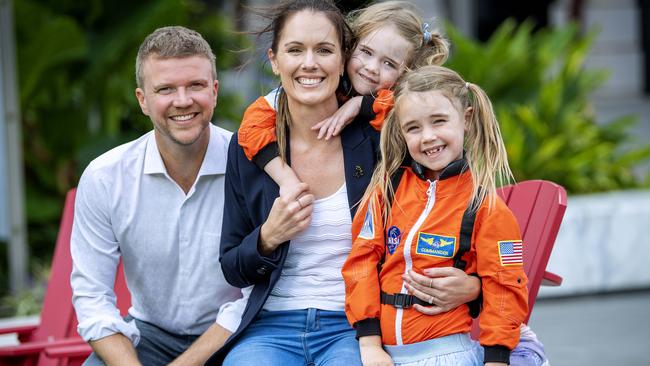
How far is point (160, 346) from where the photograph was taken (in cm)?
396

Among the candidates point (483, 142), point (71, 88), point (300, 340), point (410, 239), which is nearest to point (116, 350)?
point (300, 340)

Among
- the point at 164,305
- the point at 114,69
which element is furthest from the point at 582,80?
the point at 164,305

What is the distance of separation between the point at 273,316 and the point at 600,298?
189 inches

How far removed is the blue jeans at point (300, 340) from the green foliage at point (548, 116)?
16.3 ft

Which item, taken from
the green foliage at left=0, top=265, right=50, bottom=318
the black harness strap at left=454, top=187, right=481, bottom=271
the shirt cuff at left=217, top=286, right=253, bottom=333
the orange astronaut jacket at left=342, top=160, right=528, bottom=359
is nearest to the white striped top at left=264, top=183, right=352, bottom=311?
the orange astronaut jacket at left=342, top=160, right=528, bottom=359

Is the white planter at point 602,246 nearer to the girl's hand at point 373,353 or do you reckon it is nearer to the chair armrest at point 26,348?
the chair armrest at point 26,348

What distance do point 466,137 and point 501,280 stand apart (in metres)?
0.49

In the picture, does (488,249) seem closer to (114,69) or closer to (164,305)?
(164,305)

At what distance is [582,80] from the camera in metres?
9.32

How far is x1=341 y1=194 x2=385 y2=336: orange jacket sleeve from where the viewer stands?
329cm

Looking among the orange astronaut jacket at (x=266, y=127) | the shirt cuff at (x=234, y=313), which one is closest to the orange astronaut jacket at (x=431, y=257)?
the orange astronaut jacket at (x=266, y=127)

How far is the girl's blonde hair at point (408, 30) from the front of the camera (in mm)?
3621

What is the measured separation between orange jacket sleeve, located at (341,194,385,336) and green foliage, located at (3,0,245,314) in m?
5.20

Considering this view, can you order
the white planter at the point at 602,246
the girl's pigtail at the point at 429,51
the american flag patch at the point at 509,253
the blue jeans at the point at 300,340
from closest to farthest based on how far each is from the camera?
the american flag patch at the point at 509,253
the blue jeans at the point at 300,340
the girl's pigtail at the point at 429,51
the white planter at the point at 602,246
